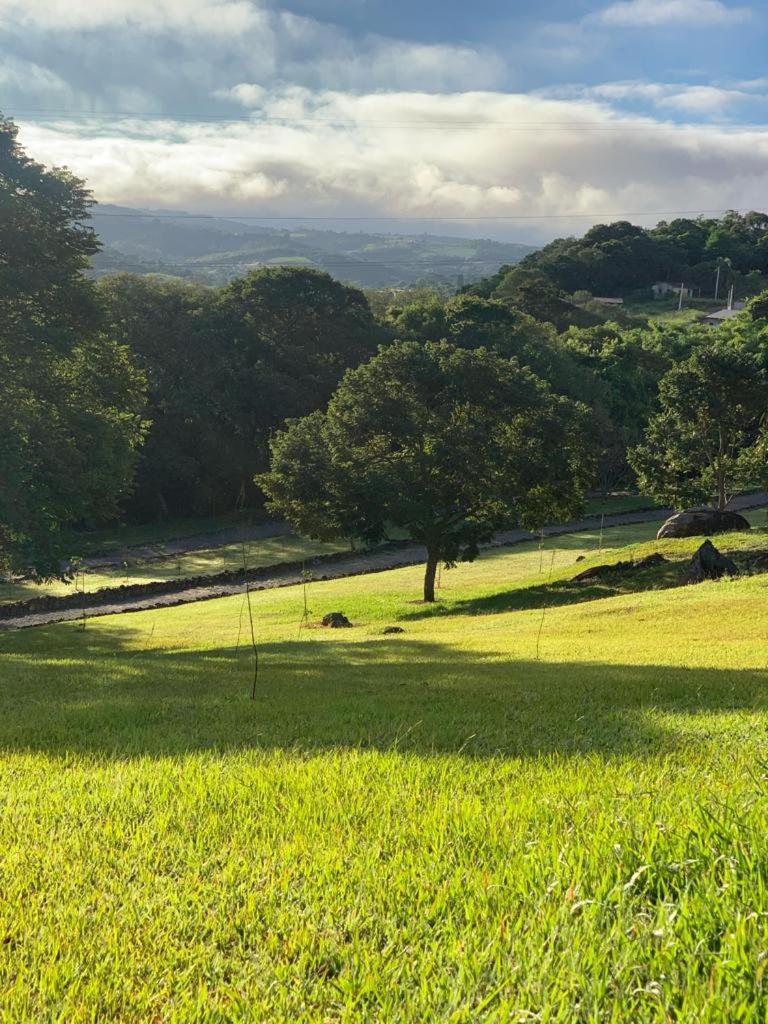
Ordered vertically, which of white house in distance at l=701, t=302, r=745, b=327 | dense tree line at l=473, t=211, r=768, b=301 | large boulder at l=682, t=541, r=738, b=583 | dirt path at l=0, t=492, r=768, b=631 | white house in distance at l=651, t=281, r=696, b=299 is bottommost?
dirt path at l=0, t=492, r=768, b=631

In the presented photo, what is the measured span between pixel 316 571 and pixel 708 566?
24743mm

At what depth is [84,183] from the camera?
25781 millimetres

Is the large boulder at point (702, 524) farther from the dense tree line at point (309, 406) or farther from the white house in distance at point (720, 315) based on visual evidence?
the white house in distance at point (720, 315)

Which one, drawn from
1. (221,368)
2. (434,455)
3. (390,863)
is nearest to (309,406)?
(221,368)

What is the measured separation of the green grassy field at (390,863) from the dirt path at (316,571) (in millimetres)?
30132

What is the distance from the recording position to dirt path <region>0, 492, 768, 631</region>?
37.3m

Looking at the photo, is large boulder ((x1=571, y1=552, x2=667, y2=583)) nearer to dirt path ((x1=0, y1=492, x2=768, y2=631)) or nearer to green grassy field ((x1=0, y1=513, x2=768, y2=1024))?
dirt path ((x1=0, y1=492, x2=768, y2=631))

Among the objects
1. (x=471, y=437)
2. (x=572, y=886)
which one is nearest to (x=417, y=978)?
(x=572, y=886)

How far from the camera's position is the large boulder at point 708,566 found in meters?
30.1

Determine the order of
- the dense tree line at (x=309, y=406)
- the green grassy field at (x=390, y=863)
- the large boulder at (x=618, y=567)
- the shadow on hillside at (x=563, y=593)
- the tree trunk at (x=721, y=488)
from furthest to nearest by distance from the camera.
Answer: the tree trunk at (x=721, y=488)
the large boulder at (x=618, y=567)
the shadow on hillside at (x=563, y=593)
the dense tree line at (x=309, y=406)
the green grassy field at (x=390, y=863)

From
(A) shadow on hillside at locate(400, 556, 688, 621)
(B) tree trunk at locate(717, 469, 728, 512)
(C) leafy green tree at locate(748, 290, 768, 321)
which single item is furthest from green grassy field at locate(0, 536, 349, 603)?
(C) leafy green tree at locate(748, 290, 768, 321)

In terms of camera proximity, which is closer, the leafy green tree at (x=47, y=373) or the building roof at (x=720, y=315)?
the leafy green tree at (x=47, y=373)

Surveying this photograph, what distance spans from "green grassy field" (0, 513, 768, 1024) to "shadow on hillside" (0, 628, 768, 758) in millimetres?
74

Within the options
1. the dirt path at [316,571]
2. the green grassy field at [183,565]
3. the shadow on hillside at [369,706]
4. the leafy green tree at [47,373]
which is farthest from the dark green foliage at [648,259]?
the shadow on hillside at [369,706]
